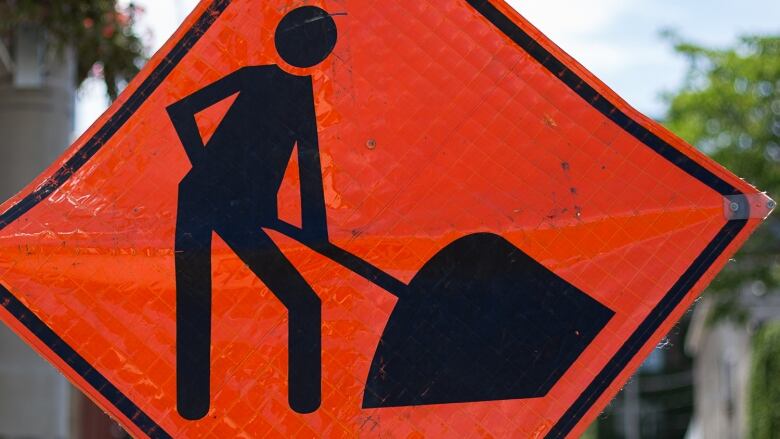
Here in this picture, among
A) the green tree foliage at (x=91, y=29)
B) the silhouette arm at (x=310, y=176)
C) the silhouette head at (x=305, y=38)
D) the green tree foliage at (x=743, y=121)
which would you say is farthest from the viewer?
the green tree foliage at (x=743, y=121)

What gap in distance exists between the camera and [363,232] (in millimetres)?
2635

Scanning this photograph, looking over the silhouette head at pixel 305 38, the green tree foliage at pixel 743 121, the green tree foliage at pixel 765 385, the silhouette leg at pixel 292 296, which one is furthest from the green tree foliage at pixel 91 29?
the green tree foliage at pixel 765 385

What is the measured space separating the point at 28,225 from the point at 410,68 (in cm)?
90

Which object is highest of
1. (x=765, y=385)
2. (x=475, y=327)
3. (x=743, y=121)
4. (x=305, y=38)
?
(x=305, y=38)

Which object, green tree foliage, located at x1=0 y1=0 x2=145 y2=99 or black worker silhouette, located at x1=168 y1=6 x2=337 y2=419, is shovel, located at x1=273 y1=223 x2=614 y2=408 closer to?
black worker silhouette, located at x1=168 y1=6 x2=337 y2=419

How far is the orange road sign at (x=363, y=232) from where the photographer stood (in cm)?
254

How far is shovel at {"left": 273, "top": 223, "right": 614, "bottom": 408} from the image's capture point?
255 centimetres

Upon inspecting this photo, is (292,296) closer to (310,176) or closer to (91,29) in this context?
(310,176)

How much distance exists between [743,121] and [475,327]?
50.4 feet

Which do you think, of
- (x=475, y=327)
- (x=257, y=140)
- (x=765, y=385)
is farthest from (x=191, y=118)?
(x=765, y=385)

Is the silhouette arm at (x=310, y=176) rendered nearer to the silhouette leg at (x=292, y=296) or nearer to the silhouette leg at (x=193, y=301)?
the silhouette leg at (x=292, y=296)

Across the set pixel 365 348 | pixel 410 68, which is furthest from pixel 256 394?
pixel 410 68

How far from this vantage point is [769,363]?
20750 mm

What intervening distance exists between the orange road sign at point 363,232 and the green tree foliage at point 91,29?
16.5 ft
